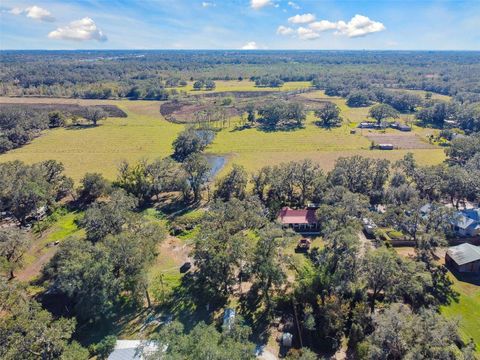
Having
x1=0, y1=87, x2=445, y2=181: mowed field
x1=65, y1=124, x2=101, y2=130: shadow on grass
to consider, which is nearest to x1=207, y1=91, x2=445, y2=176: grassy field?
x1=0, y1=87, x2=445, y2=181: mowed field

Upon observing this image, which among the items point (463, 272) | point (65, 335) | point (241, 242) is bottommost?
point (463, 272)

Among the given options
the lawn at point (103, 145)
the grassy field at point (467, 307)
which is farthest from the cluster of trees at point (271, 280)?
the lawn at point (103, 145)

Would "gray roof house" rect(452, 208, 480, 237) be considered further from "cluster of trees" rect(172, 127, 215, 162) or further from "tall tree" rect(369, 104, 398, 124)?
"tall tree" rect(369, 104, 398, 124)

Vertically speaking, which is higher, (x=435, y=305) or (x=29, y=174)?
(x=29, y=174)

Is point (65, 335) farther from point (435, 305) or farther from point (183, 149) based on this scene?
point (183, 149)

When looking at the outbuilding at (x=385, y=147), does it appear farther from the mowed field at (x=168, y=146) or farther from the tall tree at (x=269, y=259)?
the tall tree at (x=269, y=259)

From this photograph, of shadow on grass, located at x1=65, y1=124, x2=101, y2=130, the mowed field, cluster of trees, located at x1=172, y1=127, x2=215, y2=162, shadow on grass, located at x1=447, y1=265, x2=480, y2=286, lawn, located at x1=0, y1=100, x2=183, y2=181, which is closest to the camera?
shadow on grass, located at x1=447, y1=265, x2=480, y2=286

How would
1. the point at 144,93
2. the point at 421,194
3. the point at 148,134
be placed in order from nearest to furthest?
the point at 421,194
the point at 148,134
the point at 144,93

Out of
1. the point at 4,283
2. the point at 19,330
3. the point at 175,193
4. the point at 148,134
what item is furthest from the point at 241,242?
the point at 148,134
